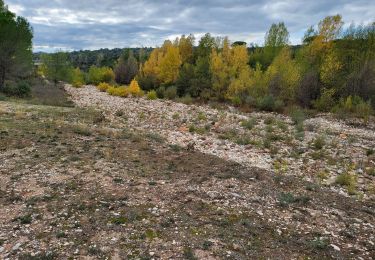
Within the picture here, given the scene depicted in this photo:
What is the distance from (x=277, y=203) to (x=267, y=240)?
1974 millimetres

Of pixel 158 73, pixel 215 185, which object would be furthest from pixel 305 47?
pixel 215 185

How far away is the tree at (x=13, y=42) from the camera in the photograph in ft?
102

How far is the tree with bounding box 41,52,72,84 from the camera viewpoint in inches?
2335

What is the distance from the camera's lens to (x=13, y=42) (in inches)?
1257

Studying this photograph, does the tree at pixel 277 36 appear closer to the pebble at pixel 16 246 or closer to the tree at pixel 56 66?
the tree at pixel 56 66

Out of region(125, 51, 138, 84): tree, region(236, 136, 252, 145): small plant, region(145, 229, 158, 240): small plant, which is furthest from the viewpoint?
region(125, 51, 138, 84): tree

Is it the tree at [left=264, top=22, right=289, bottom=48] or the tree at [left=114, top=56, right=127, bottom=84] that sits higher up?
the tree at [left=264, top=22, right=289, bottom=48]

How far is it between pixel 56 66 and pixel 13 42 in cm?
2896

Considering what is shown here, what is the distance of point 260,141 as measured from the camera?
15992 mm

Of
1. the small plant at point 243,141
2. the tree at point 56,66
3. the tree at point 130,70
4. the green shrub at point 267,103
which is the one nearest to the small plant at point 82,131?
the small plant at point 243,141

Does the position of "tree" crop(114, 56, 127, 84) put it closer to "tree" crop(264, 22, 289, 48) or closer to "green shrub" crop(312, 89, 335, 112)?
"tree" crop(264, 22, 289, 48)

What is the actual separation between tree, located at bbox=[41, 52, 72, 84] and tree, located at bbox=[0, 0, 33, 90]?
26.2 meters

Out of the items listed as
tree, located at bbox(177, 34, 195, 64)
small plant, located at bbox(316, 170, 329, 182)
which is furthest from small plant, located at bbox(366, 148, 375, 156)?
tree, located at bbox(177, 34, 195, 64)

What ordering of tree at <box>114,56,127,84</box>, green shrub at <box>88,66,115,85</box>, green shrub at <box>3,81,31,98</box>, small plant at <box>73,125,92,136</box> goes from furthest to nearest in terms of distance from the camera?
tree at <box>114,56,127,84</box>
green shrub at <box>88,66,115,85</box>
green shrub at <box>3,81,31,98</box>
small plant at <box>73,125,92,136</box>
